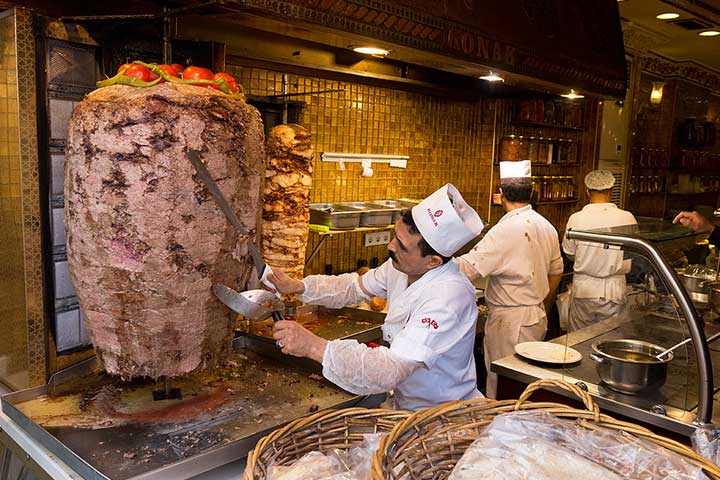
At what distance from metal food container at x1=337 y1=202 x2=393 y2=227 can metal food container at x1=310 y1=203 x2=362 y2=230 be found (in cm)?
6

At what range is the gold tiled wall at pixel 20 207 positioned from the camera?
2238mm

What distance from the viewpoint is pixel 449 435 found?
1398mm

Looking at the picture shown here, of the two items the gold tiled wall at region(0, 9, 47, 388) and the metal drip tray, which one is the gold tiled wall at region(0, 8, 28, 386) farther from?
the metal drip tray

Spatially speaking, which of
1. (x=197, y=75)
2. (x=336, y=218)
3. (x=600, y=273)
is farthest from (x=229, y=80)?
(x=336, y=218)

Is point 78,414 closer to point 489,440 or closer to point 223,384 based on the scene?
point 223,384

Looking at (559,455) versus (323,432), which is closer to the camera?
(559,455)

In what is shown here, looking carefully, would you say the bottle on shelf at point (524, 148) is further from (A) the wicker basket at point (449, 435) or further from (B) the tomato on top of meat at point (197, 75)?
(A) the wicker basket at point (449, 435)

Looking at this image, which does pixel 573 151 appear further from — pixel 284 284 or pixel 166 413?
pixel 166 413

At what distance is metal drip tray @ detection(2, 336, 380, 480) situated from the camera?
5.84ft

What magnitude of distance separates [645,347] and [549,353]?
1.63 feet

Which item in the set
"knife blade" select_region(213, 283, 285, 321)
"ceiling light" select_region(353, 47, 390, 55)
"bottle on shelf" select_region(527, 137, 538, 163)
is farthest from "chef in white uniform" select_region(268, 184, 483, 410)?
"bottle on shelf" select_region(527, 137, 538, 163)

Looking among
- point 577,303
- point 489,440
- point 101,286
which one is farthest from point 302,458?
point 577,303

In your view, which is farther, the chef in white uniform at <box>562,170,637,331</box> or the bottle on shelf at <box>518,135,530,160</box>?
the bottle on shelf at <box>518,135,530,160</box>

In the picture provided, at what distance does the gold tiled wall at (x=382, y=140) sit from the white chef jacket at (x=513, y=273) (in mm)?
1139
